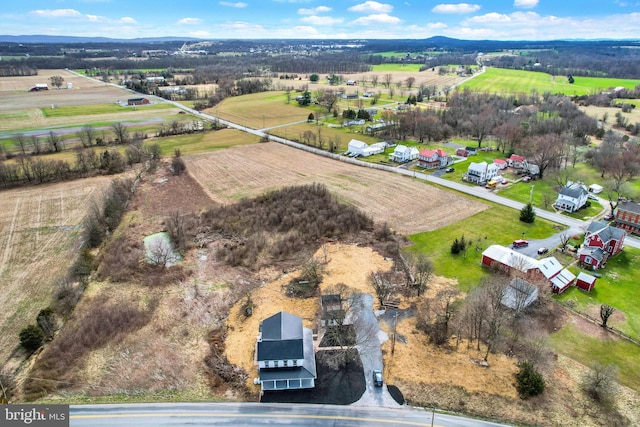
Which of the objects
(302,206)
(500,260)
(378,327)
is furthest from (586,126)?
(378,327)

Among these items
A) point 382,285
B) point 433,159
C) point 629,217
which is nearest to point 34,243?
point 382,285

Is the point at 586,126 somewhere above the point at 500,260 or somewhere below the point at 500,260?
above

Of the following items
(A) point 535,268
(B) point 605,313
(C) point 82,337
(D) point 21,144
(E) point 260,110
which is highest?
(E) point 260,110

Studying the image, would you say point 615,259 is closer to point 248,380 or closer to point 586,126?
point 248,380

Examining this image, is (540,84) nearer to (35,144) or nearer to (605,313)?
(605,313)

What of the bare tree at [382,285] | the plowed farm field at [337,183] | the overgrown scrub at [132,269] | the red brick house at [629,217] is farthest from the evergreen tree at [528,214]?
the overgrown scrub at [132,269]

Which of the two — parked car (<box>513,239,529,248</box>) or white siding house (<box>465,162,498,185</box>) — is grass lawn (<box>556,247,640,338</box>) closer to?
parked car (<box>513,239,529,248</box>)

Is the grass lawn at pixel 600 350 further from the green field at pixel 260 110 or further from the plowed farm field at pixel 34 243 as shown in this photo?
the green field at pixel 260 110

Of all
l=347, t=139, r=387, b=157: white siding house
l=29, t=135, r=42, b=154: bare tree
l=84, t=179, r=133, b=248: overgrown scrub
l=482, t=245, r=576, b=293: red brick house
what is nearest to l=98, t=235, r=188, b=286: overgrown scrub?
l=84, t=179, r=133, b=248: overgrown scrub
